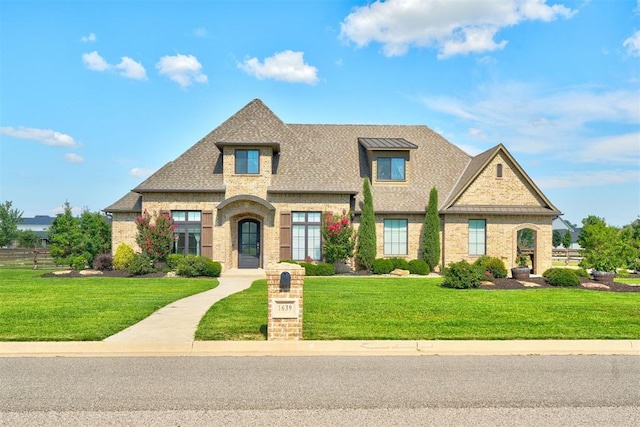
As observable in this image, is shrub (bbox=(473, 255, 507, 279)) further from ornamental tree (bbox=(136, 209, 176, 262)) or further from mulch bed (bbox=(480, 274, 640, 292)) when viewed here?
ornamental tree (bbox=(136, 209, 176, 262))

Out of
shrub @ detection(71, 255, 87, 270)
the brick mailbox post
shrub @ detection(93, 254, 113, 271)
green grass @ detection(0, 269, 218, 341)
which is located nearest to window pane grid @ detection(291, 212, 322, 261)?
green grass @ detection(0, 269, 218, 341)

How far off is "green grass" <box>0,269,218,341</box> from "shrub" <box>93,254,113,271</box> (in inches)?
103

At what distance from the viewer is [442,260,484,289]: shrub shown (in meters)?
17.0

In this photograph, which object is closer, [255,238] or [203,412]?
[203,412]

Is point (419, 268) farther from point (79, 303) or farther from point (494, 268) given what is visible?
point (79, 303)

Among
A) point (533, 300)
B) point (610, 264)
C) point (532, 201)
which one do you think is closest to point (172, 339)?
point (533, 300)

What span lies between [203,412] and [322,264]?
56.1 ft

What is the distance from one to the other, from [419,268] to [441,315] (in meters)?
12.5

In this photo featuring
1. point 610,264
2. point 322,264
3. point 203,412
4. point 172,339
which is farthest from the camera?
point 322,264

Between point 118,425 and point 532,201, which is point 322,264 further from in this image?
point 118,425

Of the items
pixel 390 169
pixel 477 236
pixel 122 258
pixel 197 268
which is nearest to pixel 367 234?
pixel 390 169

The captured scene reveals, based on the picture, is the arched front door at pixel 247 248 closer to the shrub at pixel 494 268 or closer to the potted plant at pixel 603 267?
the shrub at pixel 494 268

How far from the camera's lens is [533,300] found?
13.8 m

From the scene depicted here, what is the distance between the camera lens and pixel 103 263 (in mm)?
22547
